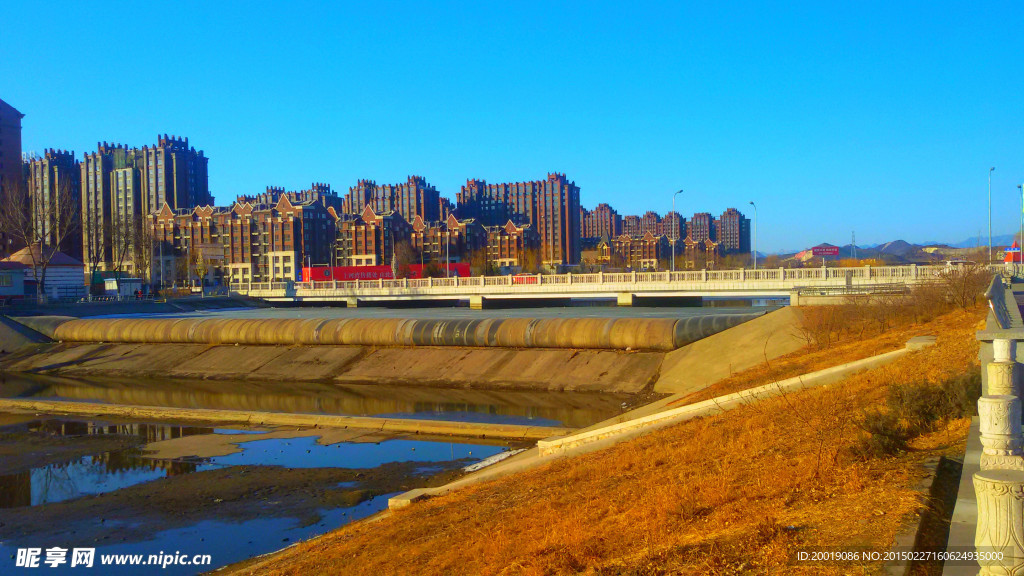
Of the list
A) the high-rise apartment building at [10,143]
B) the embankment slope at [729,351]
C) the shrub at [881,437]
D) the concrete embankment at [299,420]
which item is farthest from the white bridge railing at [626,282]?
the high-rise apartment building at [10,143]

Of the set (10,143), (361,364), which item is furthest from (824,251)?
(10,143)

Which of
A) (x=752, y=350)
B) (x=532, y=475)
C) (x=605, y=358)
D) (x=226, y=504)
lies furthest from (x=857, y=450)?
(x=605, y=358)

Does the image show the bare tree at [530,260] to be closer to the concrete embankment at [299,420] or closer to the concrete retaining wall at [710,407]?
the concrete embankment at [299,420]

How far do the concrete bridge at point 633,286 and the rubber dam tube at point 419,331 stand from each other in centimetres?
780

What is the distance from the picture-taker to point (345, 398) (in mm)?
34469

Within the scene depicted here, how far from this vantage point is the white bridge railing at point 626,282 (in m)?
53.8

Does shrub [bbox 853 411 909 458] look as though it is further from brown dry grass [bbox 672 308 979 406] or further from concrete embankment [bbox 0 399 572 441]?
concrete embankment [bbox 0 399 572 441]

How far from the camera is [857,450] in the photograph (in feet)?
31.5

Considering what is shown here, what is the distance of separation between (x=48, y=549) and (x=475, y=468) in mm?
9033

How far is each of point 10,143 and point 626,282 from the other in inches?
5583

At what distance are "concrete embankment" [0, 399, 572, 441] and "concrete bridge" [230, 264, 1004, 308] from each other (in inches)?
825

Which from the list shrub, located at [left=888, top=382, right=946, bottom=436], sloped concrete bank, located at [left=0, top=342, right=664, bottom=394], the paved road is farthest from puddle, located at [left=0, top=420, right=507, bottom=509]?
the paved road

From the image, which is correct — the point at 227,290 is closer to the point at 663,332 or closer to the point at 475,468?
the point at 663,332

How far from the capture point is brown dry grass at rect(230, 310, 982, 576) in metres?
7.11
